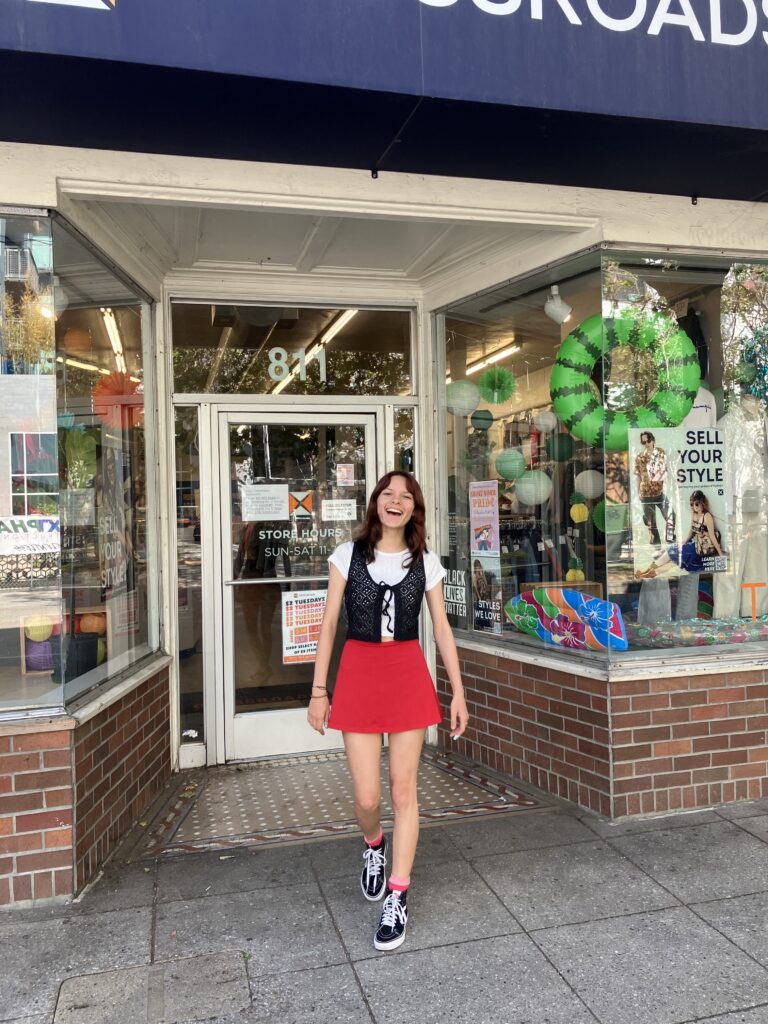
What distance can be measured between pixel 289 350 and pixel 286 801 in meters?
2.88

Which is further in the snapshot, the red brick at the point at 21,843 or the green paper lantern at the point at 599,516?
the green paper lantern at the point at 599,516

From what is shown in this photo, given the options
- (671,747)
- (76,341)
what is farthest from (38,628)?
(671,747)

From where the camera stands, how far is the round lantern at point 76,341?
12.7 ft

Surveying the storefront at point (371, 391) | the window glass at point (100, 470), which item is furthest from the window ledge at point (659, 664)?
the window glass at point (100, 470)

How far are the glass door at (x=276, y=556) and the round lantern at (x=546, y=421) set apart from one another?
1295 millimetres

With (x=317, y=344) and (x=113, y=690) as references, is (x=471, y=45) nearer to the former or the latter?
(x=317, y=344)

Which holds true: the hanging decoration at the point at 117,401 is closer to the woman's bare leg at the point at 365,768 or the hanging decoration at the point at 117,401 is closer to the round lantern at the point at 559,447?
the woman's bare leg at the point at 365,768

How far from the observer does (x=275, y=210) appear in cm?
379

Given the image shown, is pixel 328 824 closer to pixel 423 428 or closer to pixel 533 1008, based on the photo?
pixel 533 1008

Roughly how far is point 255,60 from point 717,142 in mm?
2091

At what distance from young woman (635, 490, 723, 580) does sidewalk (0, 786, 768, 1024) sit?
4.48 ft

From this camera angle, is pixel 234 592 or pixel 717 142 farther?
pixel 234 592

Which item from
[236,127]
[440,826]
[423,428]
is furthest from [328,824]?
[236,127]

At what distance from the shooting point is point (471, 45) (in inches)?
125
